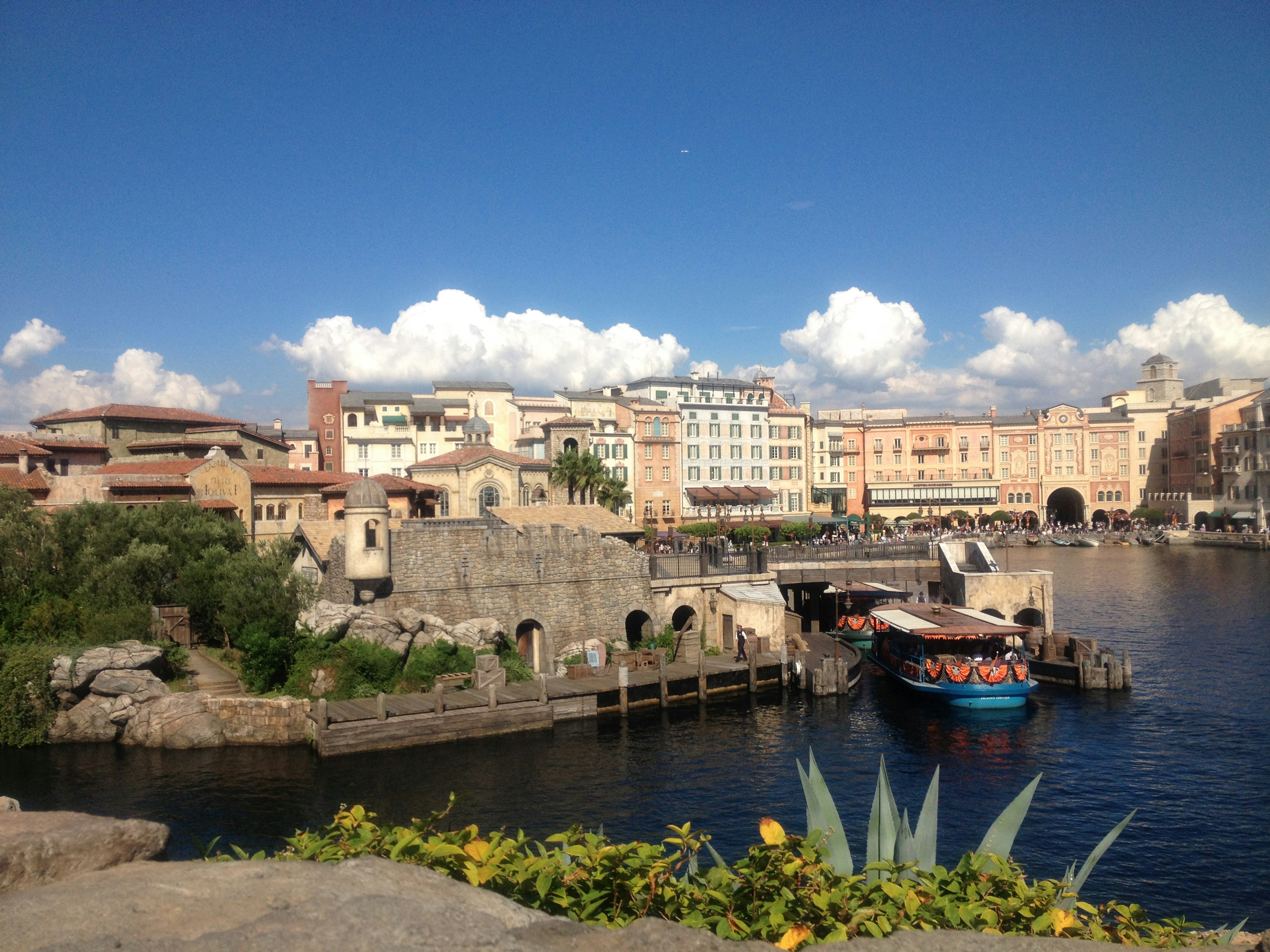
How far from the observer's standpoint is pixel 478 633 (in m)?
34.4

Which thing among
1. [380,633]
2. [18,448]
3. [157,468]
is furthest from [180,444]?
[380,633]

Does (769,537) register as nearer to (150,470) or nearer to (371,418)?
(371,418)

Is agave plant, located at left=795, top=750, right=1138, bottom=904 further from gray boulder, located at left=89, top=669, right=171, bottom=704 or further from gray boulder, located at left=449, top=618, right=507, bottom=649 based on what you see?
gray boulder, located at left=89, top=669, right=171, bottom=704

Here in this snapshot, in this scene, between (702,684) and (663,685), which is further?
(702,684)

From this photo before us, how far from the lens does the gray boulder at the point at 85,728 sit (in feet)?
93.1

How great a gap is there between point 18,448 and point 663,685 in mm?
36201

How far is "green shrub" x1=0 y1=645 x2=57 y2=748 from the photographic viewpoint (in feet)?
91.4

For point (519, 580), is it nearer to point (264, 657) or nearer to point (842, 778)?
point (264, 657)

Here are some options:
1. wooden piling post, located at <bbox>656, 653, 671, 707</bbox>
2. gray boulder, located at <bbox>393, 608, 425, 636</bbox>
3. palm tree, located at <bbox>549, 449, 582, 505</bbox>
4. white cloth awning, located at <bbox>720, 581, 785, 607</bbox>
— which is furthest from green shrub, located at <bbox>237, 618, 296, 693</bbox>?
palm tree, located at <bbox>549, 449, 582, 505</bbox>

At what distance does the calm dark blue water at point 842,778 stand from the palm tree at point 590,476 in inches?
1089

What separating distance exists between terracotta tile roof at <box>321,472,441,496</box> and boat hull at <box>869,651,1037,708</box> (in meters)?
29.2

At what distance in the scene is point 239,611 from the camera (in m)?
31.9

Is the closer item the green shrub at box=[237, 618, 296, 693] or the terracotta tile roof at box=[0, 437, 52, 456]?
the green shrub at box=[237, 618, 296, 693]

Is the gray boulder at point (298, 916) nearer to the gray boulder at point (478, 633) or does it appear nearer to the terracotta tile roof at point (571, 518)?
the gray boulder at point (478, 633)
